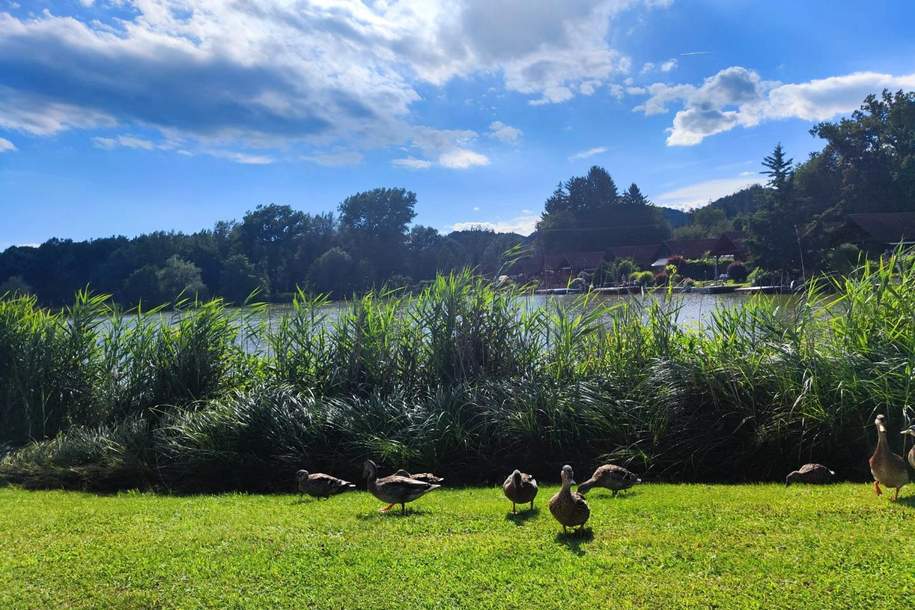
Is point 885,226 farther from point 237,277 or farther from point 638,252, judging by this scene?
point 237,277

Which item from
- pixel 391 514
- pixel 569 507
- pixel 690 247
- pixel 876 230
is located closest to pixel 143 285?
pixel 690 247

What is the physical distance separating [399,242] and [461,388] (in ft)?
54.4

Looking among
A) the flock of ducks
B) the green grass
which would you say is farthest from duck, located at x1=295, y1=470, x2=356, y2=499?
the green grass

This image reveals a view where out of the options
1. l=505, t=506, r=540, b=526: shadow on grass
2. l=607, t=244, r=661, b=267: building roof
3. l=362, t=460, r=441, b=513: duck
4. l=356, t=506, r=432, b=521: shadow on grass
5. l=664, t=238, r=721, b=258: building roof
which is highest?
l=664, t=238, r=721, b=258: building roof

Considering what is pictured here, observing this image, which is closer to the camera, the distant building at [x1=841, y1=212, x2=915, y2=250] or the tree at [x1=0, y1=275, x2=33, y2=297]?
the tree at [x1=0, y1=275, x2=33, y2=297]

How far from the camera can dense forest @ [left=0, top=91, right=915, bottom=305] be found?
61.1 feet

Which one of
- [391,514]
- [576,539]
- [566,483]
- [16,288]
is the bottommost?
[391,514]

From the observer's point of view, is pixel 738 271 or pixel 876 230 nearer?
pixel 876 230

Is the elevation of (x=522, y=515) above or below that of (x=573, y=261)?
below

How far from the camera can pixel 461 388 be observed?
8.24m

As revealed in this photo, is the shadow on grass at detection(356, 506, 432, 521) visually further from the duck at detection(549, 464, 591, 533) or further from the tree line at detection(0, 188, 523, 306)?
the tree line at detection(0, 188, 523, 306)

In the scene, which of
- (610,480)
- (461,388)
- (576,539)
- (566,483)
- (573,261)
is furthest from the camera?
(573,261)

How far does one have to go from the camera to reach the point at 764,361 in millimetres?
7652

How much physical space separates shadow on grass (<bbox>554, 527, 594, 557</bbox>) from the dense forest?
6.30m
